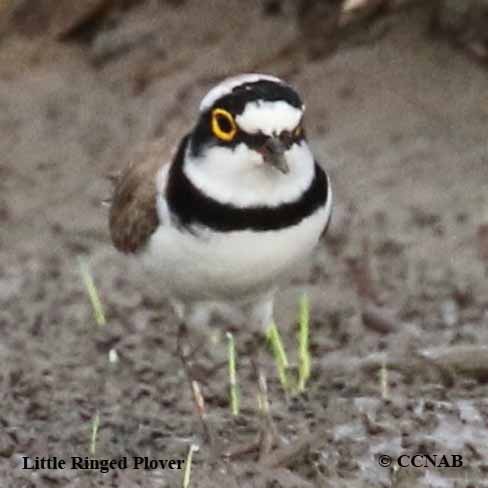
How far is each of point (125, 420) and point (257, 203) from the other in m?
1.12

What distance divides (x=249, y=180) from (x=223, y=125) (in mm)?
185

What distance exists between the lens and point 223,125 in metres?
4.92

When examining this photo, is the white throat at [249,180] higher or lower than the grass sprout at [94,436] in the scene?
higher

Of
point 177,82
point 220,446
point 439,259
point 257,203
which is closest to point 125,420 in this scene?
point 220,446

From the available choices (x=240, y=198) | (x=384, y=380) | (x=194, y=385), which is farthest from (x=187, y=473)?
(x=384, y=380)

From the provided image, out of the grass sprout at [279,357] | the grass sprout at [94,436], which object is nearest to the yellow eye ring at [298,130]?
the grass sprout at [279,357]

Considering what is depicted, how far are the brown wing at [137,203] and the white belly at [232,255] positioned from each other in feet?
0.32

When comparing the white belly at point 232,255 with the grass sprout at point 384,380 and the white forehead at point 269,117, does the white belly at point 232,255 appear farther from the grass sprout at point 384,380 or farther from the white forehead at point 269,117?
the grass sprout at point 384,380

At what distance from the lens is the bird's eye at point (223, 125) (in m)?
4.86

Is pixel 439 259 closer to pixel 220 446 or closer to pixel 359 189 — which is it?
pixel 359 189

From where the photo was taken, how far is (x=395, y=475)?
509 cm

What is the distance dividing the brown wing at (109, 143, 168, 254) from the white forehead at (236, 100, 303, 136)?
566 mm

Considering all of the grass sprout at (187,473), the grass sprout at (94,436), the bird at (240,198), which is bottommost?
the grass sprout at (94,436)

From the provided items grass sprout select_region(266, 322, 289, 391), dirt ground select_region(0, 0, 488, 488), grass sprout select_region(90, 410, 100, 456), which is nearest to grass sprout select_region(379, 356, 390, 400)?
dirt ground select_region(0, 0, 488, 488)
